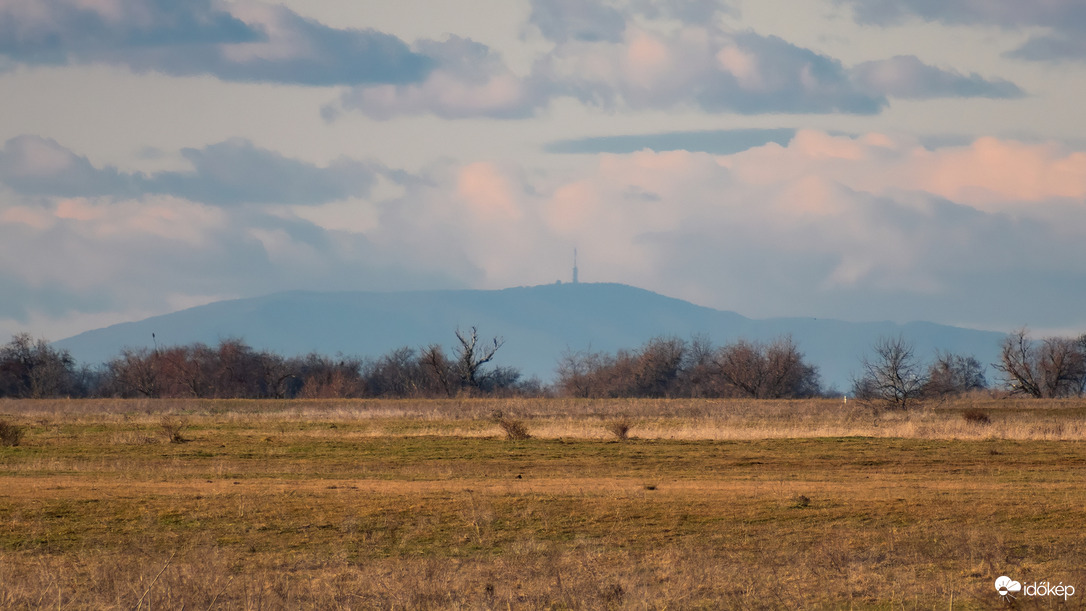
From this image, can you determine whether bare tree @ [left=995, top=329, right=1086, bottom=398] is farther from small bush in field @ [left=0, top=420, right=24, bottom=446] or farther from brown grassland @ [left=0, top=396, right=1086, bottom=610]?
small bush in field @ [left=0, top=420, right=24, bottom=446]

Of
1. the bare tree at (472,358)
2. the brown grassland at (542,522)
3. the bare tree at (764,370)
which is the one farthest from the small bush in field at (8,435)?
the bare tree at (764,370)

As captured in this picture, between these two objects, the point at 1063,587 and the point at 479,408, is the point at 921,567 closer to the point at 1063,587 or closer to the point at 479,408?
the point at 1063,587

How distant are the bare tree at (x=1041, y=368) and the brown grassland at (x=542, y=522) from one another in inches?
2016

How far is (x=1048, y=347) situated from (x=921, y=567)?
9219 cm

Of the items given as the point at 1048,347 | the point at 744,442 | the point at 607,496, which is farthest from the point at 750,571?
the point at 1048,347

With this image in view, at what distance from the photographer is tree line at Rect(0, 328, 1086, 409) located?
91.1 metres

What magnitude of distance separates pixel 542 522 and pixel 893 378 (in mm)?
43570

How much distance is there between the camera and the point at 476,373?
96062 millimetres

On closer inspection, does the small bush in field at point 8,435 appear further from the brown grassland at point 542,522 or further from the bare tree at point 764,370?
the bare tree at point 764,370

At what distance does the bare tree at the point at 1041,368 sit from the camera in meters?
85.8

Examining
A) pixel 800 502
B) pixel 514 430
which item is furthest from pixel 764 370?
pixel 800 502

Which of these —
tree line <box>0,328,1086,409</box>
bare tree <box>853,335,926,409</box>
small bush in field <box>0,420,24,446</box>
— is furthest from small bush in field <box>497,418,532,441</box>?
tree line <box>0,328,1086,409</box>

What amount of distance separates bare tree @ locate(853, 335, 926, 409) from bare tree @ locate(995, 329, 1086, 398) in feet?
96.3

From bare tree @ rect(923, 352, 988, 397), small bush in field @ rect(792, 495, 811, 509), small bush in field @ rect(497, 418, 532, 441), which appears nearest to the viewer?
small bush in field @ rect(792, 495, 811, 509)
